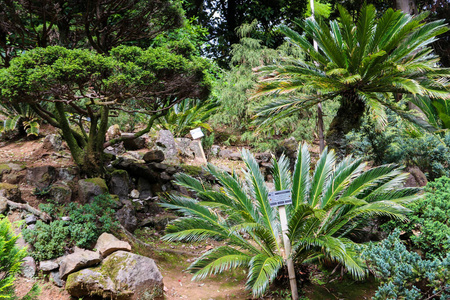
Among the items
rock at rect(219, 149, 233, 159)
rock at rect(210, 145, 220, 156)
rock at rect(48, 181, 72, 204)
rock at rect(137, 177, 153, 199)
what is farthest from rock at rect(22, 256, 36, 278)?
rock at rect(219, 149, 233, 159)

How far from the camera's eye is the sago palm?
5.61 meters

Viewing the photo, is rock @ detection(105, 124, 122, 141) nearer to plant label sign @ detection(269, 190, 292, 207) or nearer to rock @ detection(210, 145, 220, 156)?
rock @ detection(210, 145, 220, 156)

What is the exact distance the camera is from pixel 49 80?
424 cm

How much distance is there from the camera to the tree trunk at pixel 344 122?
6508 millimetres

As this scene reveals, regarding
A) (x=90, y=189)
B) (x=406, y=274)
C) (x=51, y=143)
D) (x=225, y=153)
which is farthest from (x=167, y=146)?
(x=406, y=274)

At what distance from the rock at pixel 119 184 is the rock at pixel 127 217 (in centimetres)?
61

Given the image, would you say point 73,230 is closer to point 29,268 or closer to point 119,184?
point 29,268

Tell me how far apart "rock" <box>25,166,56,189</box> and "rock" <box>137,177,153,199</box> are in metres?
2.02

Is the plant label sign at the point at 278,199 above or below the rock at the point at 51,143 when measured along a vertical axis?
below

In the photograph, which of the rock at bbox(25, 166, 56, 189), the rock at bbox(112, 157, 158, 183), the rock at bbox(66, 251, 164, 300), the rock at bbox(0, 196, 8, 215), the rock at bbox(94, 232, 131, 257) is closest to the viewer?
the rock at bbox(66, 251, 164, 300)

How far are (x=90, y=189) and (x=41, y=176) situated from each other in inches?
41.1

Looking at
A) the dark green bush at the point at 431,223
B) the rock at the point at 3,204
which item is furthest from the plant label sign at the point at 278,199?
the rock at the point at 3,204

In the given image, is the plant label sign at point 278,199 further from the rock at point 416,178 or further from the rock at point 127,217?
the rock at point 416,178

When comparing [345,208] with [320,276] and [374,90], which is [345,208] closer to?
[320,276]
